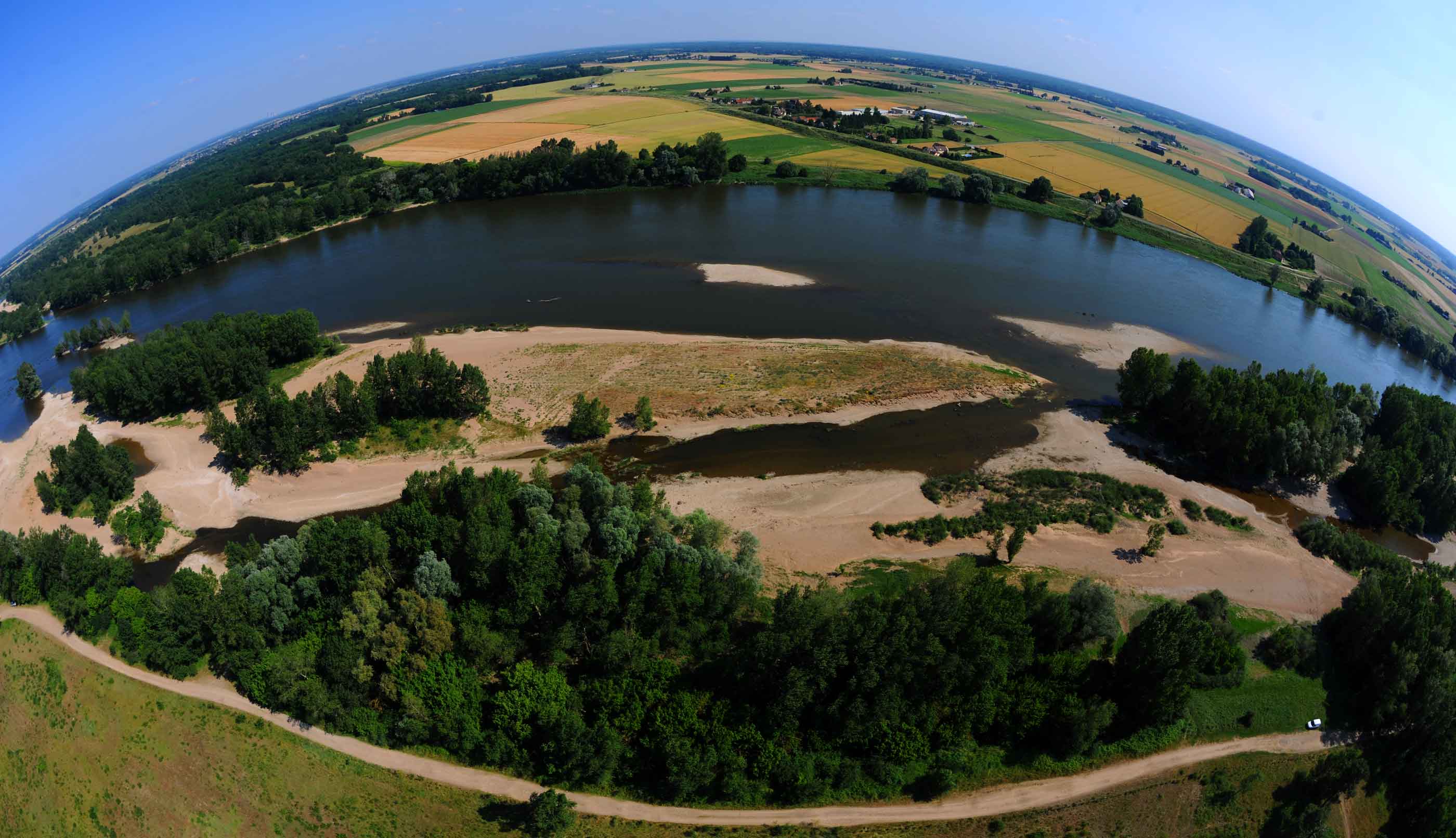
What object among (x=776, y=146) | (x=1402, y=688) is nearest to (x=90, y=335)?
(x=1402, y=688)

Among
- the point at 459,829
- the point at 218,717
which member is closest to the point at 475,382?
the point at 218,717

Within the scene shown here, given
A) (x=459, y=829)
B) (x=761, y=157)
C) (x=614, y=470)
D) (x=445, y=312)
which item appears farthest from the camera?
(x=761, y=157)

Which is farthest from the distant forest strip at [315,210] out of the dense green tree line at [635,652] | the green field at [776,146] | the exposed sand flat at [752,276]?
the dense green tree line at [635,652]

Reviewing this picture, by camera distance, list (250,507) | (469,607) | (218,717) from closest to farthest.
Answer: (218,717) < (469,607) < (250,507)

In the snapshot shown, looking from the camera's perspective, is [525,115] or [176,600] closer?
[176,600]

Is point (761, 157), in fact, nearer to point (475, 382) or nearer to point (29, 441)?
point (475, 382)

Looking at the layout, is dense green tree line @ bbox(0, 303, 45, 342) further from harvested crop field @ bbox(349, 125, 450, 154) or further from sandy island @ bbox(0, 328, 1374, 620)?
harvested crop field @ bbox(349, 125, 450, 154)

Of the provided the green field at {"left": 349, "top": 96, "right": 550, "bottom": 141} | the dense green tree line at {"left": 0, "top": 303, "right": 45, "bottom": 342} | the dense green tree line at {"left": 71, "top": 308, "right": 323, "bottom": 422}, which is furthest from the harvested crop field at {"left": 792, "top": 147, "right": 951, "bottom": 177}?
the dense green tree line at {"left": 0, "top": 303, "right": 45, "bottom": 342}
